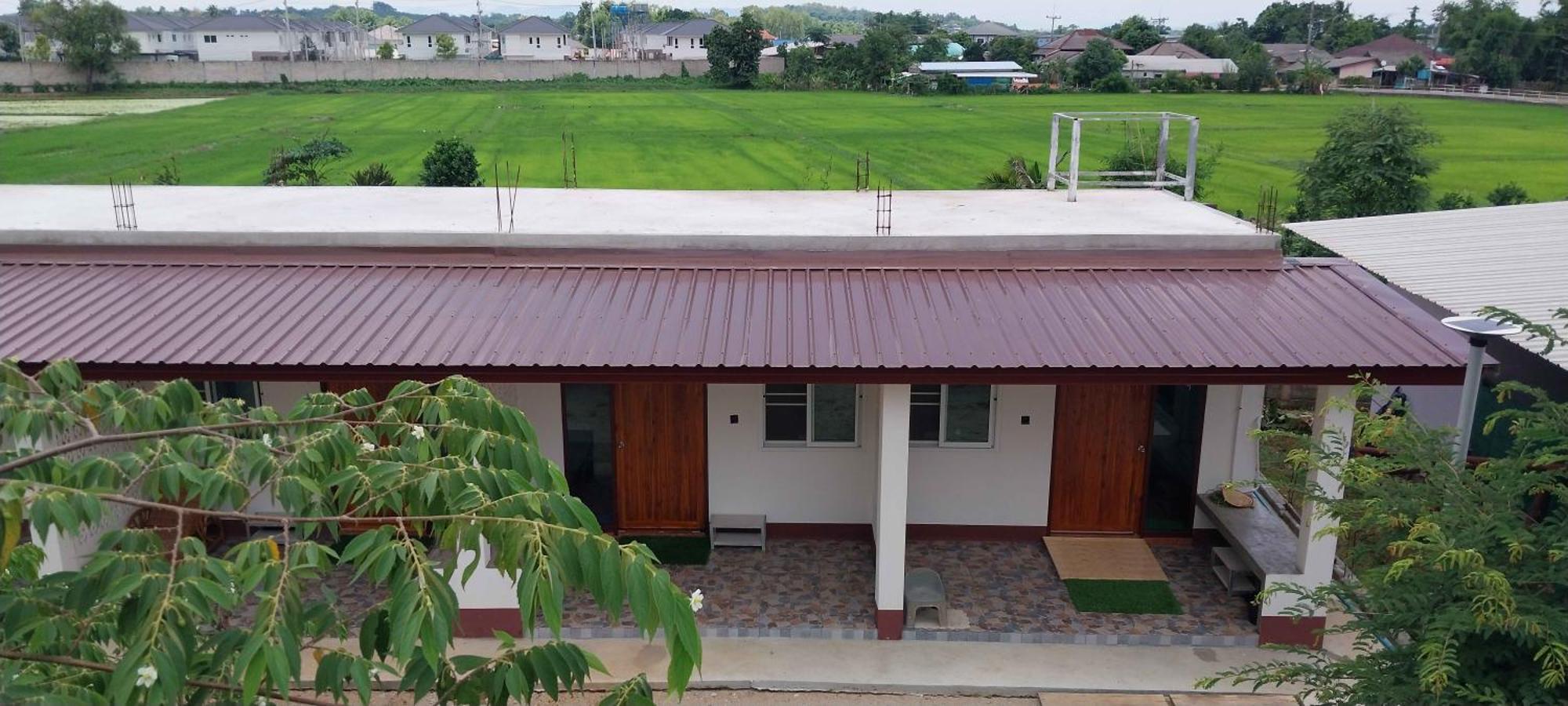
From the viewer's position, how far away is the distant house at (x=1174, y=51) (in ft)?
319

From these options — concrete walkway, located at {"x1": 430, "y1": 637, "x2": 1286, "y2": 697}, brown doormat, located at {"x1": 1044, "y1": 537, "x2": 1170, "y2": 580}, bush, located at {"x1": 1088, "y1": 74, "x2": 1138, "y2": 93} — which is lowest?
concrete walkway, located at {"x1": 430, "y1": 637, "x2": 1286, "y2": 697}

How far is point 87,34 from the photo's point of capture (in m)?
70.4

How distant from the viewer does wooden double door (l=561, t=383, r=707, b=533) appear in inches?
408

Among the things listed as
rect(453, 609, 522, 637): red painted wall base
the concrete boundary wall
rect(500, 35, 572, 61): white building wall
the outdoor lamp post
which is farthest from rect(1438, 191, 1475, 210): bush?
rect(500, 35, 572, 61): white building wall

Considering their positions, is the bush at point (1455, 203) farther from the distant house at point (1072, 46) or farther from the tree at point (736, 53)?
the distant house at point (1072, 46)

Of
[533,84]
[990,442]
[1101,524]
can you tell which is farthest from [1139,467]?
[533,84]

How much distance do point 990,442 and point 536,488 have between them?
744 centimetres

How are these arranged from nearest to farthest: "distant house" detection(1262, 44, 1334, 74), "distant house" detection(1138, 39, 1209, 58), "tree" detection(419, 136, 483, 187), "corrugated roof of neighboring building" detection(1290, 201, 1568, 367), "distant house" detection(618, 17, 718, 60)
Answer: "corrugated roof of neighboring building" detection(1290, 201, 1568, 367) < "tree" detection(419, 136, 483, 187) < "distant house" detection(1262, 44, 1334, 74) < "distant house" detection(1138, 39, 1209, 58) < "distant house" detection(618, 17, 718, 60)

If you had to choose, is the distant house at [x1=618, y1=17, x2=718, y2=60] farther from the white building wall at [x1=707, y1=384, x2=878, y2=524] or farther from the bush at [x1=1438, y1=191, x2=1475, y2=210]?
the white building wall at [x1=707, y1=384, x2=878, y2=524]

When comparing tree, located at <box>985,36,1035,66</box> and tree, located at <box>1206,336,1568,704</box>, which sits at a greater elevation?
tree, located at <box>985,36,1035,66</box>

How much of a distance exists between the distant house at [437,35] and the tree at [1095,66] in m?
71.7

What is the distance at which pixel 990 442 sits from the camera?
414 inches

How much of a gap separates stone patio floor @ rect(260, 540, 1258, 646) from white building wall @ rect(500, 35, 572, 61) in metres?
121

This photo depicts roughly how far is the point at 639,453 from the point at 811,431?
1699 millimetres
